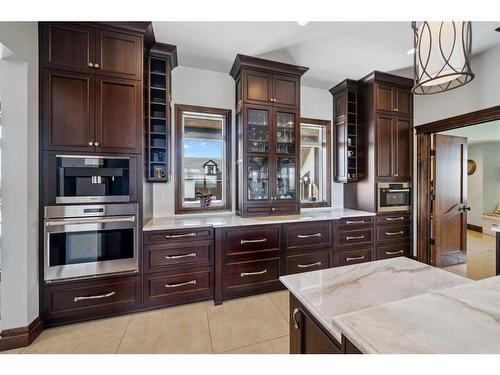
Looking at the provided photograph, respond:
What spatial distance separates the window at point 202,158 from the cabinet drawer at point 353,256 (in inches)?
67.0

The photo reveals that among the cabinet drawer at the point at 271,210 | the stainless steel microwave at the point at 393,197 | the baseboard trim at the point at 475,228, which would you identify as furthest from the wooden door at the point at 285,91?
the baseboard trim at the point at 475,228

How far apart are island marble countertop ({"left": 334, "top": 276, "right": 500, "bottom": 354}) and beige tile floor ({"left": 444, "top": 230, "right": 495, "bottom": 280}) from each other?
134 inches

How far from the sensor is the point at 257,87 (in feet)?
9.78

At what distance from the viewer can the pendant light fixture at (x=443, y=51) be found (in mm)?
1044

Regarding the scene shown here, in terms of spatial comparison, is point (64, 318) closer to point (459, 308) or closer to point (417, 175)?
point (459, 308)

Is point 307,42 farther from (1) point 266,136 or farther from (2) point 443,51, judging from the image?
(2) point 443,51

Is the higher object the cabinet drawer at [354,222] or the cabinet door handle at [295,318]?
the cabinet drawer at [354,222]

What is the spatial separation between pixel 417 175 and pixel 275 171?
92.7 inches

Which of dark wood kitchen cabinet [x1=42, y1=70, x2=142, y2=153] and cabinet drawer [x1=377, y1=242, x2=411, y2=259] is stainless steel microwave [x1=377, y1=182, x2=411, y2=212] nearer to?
cabinet drawer [x1=377, y1=242, x2=411, y2=259]

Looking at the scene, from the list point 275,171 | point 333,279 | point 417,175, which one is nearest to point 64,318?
point 333,279

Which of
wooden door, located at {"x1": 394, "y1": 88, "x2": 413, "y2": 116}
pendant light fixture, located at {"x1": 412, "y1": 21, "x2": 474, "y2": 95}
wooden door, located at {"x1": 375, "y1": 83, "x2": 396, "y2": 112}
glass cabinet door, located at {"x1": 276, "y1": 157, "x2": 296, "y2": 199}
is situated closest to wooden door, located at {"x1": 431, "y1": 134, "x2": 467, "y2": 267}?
wooden door, located at {"x1": 394, "y1": 88, "x2": 413, "y2": 116}

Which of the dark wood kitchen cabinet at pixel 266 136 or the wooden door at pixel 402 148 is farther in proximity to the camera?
the wooden door at pixel 402 148

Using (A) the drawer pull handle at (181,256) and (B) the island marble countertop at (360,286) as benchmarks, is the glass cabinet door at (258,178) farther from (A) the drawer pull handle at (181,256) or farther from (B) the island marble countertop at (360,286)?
(B) the island marble countertop at (360,286)

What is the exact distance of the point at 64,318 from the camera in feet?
6.85
